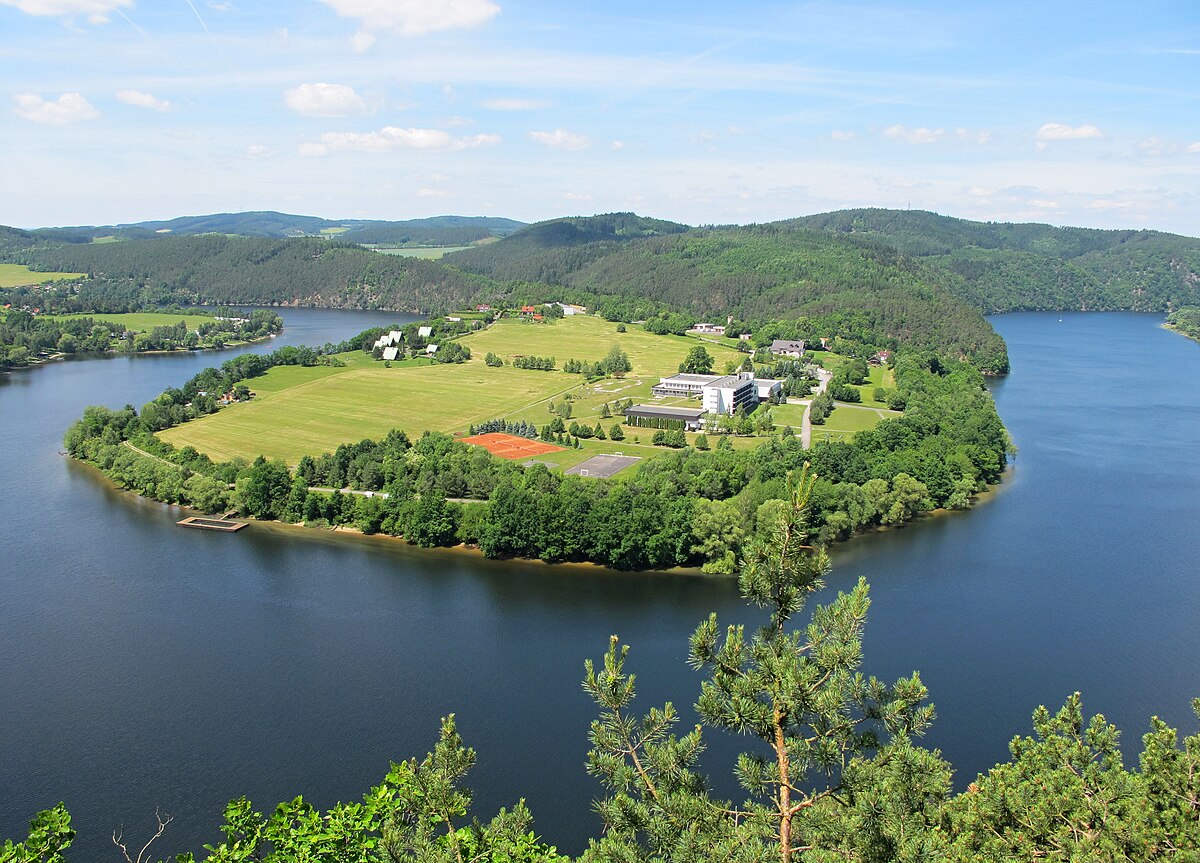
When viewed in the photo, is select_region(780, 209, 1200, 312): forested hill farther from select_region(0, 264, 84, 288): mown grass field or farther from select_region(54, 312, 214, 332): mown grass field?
select_region(0, 264, 84, 288): mown grass field

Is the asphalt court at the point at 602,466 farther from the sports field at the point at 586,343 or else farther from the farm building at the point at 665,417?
the sports field at the point at 586,343

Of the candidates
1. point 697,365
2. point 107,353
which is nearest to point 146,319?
point 107,353

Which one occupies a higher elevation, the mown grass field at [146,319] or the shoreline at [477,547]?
the mown grass field at [146,319]

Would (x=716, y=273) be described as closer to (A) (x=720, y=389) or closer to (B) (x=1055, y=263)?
(A) (x=720, y=389)

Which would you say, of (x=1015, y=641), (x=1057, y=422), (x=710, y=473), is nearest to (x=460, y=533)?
(x=710, y=473)

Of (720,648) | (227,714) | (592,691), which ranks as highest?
(720,648)

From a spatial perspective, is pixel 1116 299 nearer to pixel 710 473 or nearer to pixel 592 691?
pixel 710 473

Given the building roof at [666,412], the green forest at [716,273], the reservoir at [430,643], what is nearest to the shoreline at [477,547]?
the reservoir at [430,643]

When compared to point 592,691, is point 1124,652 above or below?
below
